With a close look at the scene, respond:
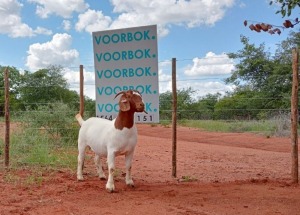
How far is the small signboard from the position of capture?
8469 mm

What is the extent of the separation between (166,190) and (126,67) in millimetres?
2779

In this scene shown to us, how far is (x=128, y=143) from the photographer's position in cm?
727

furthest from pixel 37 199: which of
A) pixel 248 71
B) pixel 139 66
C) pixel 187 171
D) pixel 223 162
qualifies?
pixel 248 71

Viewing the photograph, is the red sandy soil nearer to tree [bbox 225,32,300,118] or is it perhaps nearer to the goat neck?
the goat neck

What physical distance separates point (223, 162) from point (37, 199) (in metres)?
6.11

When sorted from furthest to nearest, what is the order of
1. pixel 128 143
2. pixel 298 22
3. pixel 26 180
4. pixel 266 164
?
pixel 266 164 → pixel 26 180 → pixel 128 143 → pixel 298 22

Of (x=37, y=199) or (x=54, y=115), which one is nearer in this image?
(x=37, y=199)

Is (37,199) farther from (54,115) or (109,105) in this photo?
(54,115)

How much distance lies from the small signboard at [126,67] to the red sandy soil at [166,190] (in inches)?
58.6

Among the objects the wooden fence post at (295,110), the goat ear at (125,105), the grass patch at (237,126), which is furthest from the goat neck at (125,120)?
the grass patch at (237,126)

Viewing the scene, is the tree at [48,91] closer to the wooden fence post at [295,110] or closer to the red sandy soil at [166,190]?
the red sandy soil at [166,190]

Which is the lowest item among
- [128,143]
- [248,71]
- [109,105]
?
[128,143]

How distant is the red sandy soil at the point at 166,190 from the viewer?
5915 mm

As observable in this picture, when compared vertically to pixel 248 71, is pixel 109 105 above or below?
below
